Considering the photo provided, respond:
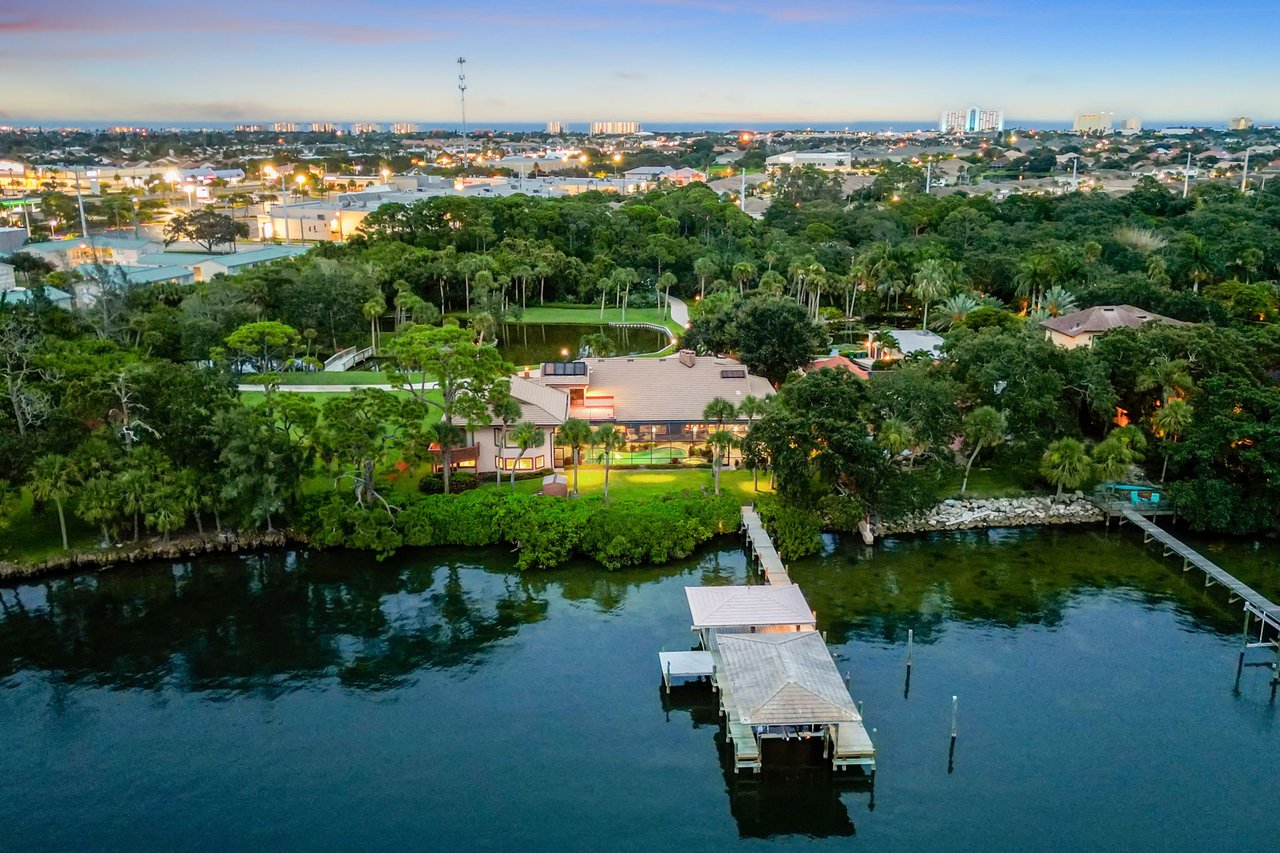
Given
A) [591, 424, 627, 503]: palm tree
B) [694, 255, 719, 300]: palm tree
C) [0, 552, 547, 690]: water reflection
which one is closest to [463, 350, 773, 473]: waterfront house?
[591, 424, 627, 503]: palm tree

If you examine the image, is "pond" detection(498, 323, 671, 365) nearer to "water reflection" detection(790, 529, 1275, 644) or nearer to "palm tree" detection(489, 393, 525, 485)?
"palm tree" detection(489, 393, 525, 485)

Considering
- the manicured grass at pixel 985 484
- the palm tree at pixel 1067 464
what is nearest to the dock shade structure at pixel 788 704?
the manicured grass at pixel 985 484

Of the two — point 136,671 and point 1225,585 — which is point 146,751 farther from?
point 1225,585

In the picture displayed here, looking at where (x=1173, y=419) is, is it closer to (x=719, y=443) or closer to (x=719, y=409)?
(x=719, y=409)

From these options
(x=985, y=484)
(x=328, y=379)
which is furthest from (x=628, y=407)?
(x=328, y=379)

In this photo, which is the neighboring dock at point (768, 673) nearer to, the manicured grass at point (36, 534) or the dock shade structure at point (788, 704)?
the dock shade structure at point (788, 704)

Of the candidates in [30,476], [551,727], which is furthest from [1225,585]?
[30,476]
